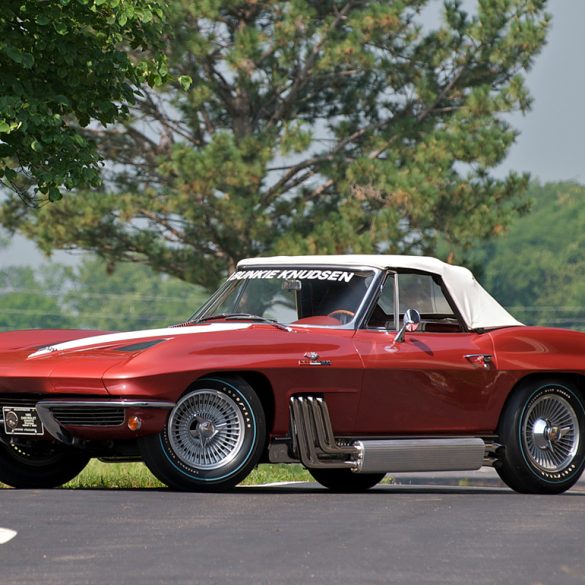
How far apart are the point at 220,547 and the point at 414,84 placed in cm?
3200

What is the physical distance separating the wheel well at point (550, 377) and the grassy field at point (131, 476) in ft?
9.53

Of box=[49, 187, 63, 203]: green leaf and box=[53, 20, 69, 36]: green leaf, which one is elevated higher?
box=[53, 20, 69, 36]: green leaf

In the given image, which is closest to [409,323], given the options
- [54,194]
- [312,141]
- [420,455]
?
[420,455]

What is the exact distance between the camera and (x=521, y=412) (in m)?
12.1

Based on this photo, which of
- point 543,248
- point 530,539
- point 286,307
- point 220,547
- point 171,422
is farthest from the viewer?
point 543,248

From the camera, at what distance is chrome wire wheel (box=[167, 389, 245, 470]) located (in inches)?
410

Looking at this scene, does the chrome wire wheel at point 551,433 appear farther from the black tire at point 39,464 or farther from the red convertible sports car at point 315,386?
the black tire at point 39,464

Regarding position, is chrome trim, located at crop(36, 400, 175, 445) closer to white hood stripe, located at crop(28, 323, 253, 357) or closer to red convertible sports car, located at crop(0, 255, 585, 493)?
red convertible sports car, located at crop(0, 255, 585, 493)

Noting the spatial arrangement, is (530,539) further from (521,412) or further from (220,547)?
(521,412)

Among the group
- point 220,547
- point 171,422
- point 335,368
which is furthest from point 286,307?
point 220,547

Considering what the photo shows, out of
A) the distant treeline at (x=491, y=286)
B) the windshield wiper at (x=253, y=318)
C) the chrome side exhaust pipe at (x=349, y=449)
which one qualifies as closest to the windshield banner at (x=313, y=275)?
the windshield wiper at (x=253, y=318)

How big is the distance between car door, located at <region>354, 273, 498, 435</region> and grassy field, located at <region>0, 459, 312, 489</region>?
2.32m

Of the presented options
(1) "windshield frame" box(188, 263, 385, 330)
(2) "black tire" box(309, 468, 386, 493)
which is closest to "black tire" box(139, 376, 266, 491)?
(1) "windshield frame" box(188, 263, 385, 330)

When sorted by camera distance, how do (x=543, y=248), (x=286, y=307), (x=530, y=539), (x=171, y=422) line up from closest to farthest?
(x=530, y=539), (x=171, y=422), (x=286, y=307), (x=543, y=248)
